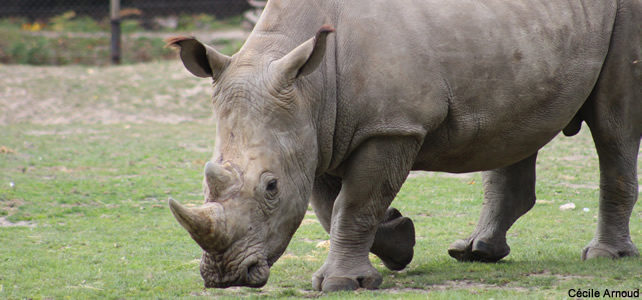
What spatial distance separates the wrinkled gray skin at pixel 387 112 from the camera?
498 centimetres

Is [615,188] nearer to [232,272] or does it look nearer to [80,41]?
[232,272]

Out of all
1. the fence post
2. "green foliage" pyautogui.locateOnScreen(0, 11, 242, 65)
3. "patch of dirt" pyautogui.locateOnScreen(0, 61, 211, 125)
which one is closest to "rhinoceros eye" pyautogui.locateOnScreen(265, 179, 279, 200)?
"patch of dirt" pyautogui.locateOnScreen(0, 61, 211, 125)

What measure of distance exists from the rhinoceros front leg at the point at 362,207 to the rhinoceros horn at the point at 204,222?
3.47 ft

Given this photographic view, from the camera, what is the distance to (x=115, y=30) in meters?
18.7

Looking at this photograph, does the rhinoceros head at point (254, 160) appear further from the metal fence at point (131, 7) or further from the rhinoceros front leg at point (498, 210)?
the metal fence at point (131, 7)

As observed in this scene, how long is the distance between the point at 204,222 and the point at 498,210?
291cm

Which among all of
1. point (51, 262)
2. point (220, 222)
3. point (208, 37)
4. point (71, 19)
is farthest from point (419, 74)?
point (71, 19)

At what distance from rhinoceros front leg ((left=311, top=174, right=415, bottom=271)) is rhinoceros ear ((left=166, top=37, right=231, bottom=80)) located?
124cm

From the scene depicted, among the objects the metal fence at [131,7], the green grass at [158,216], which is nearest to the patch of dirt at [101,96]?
the green grass at [158,216]

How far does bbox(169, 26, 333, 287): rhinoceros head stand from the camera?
4.80 meters

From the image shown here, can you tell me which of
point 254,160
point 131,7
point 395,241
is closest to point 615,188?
point 395,241

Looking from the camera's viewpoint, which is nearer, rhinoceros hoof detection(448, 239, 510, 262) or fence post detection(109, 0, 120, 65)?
rhinoceros hoof detection(448, 239, 510, 262)

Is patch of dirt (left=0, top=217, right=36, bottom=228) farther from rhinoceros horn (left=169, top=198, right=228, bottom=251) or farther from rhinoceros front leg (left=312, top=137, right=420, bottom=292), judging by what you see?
rhinoceros horn (left=169, top=198, right=228, bottom=251)

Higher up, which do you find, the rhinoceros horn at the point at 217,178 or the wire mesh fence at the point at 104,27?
the rhinoceros horn at the point at 217,178
